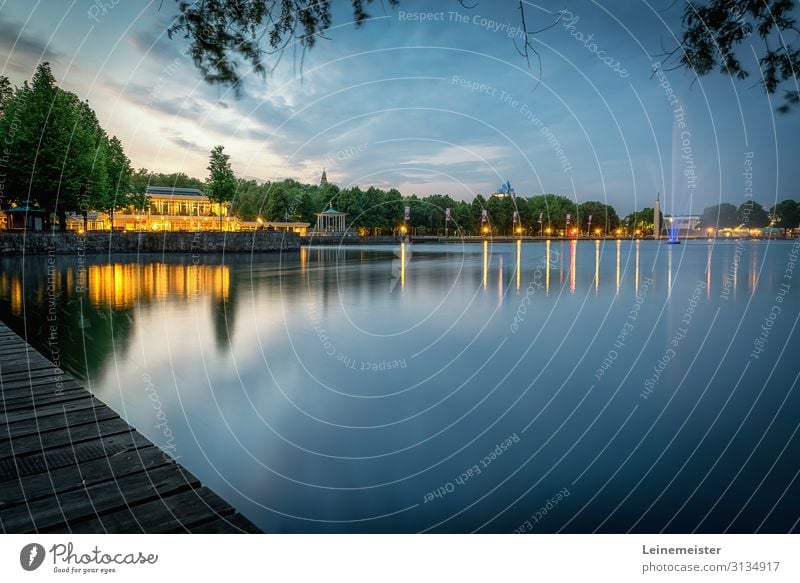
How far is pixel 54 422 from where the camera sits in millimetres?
4457

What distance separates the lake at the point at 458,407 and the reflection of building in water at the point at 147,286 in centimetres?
125

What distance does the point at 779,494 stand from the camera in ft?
14.8

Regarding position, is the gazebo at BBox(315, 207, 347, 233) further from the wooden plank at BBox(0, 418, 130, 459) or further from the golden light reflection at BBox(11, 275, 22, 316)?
the wooden plank at BBox(0, 418, 130, 459)

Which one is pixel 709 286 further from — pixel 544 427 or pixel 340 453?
pixel 340 453

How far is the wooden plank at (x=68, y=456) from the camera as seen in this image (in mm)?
3514

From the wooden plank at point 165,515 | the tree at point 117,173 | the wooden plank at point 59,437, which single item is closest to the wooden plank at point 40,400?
the wooden plank at point 59,437

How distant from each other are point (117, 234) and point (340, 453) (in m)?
46.5

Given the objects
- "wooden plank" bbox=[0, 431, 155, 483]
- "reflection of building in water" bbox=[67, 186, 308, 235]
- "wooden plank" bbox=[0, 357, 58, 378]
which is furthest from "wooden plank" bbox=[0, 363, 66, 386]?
"reflection of building in water" bbox=[67, 186, 308, 235]

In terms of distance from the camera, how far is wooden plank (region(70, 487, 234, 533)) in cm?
295

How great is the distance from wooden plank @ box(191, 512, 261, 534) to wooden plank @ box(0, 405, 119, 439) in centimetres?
227

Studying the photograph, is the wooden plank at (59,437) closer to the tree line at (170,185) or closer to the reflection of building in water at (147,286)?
the tree line at (170,185)

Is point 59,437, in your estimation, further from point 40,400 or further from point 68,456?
point 40,400

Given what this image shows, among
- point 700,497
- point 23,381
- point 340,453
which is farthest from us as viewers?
point 23,381

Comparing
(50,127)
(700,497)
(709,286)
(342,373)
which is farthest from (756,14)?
(50,127)
